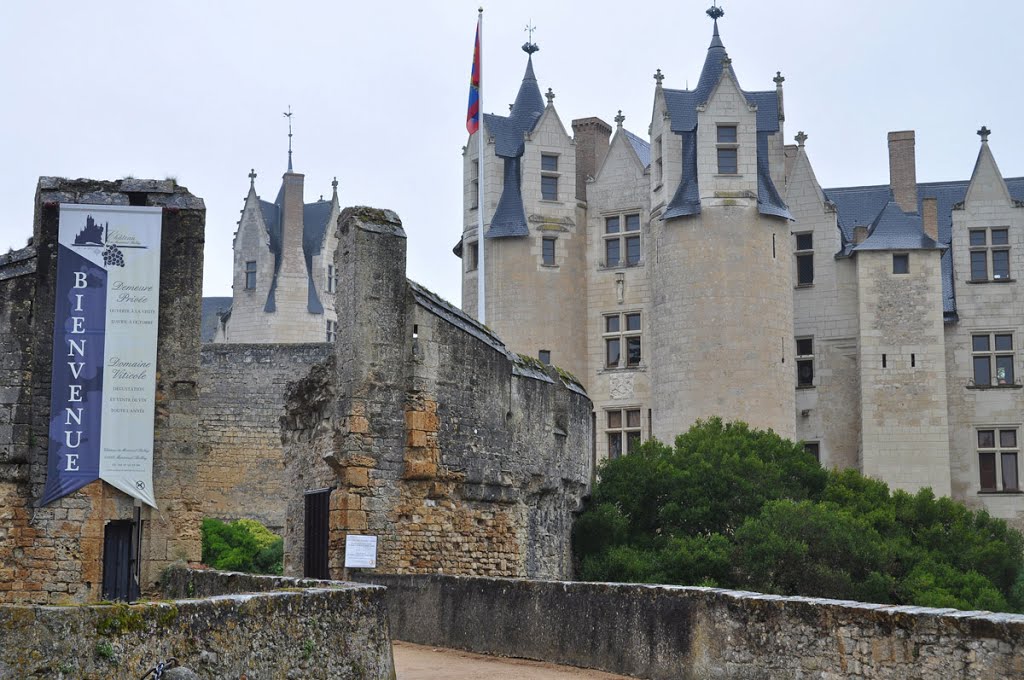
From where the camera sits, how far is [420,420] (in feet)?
57.9

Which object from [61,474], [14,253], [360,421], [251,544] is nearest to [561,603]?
[360,421]

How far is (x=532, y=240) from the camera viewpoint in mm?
38969

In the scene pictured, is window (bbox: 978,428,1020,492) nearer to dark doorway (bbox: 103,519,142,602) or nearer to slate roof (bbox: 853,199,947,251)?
slate roof (bbox: 853,199,947,251)

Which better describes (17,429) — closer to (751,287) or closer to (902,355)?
(751,287)

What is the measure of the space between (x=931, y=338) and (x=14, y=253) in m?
26.3

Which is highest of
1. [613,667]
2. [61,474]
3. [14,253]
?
[14,253]

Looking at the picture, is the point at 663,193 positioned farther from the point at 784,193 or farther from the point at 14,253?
the point at 14,253

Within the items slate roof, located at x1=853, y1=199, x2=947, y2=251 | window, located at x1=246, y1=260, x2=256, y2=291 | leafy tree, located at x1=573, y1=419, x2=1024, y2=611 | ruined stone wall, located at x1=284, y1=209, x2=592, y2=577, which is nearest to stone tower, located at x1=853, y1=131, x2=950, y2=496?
slate roof, located at x1=853, y1=199, x2=947, y2=251

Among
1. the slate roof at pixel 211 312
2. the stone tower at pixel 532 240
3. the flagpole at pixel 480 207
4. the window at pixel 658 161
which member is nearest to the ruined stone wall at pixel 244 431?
the flagpole at pixel 480 207

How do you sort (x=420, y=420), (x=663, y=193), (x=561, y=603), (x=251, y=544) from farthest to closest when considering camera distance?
1. (x=663, y=193)
2. (x=251, y=544)
3. (x=420, y=420)
4. (x=561, y=603)

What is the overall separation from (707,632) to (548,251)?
2960 centimetres

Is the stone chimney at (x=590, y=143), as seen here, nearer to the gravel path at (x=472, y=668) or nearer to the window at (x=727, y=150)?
the window at (x=727, y=150)

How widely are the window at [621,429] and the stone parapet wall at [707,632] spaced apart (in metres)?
24.5

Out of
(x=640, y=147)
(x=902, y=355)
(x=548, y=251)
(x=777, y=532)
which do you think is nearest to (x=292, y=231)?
(x=640, y=147)
